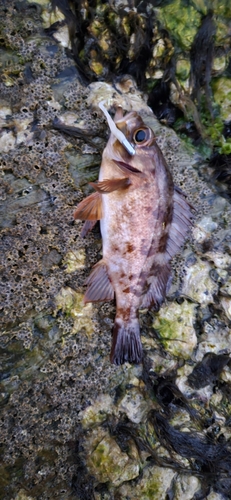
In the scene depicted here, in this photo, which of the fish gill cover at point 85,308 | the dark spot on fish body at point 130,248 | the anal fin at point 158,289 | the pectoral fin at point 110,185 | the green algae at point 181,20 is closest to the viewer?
the pectoral fin at point 110,185

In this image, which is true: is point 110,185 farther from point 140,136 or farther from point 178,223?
point 178,223

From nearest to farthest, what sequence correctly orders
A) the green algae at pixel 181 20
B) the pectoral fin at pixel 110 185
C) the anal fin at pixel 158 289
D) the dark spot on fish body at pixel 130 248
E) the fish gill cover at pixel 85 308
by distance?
1. the pectoral fin at pixel 110 185
2. the fish gill cover at pixel 85 308
3. the dark spot on fish body at pixel 130 248
4. the anal fin at pixel 158 289
5. the green algae at pixel 181 20

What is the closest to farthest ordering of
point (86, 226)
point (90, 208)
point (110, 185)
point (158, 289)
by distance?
point (110, 185)
point (90, 208)
point (86, 226)
point (158, 289)

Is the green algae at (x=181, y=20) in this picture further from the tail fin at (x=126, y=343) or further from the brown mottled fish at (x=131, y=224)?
the tail fin at (x=126, y=343)

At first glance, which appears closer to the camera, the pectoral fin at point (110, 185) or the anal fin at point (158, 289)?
the pectoral fin at point (110, 185)

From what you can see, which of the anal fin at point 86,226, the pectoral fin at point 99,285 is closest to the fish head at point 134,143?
the anal fin at point 86,226

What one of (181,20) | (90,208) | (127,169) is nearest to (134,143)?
(127,169)
